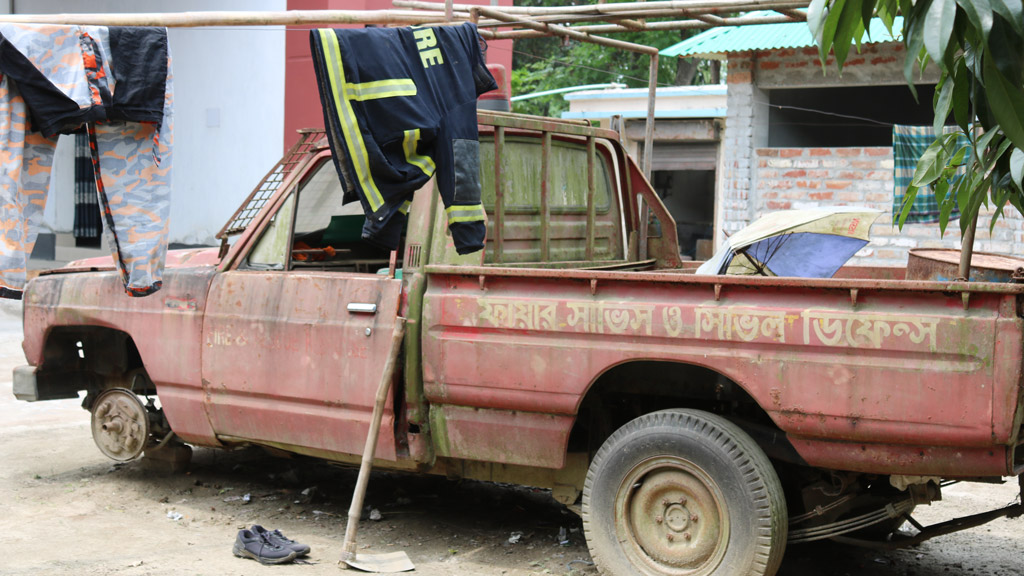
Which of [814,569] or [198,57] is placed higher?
[198,57]

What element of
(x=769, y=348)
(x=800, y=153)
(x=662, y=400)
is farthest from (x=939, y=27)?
(x=800, y=153)

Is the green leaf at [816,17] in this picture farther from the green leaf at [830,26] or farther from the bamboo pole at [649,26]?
the bamboo pole at [649,26]

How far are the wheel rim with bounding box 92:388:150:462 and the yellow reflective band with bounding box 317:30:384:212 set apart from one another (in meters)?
2.39

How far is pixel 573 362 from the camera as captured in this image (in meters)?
4.26

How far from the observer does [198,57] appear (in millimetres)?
13195

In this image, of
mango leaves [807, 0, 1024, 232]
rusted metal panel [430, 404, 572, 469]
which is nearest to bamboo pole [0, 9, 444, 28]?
rusted metal panel [430, 404, 572, 469]

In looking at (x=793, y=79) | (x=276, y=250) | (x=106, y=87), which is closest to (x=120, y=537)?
(x=276, y=250)

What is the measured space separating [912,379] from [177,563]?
3148 mm

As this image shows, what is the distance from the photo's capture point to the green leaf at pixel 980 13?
202 centimetres

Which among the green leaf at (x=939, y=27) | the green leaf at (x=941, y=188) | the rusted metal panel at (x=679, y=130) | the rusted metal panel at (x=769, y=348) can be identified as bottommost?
the rusted metal panel at (x=769, y=348)

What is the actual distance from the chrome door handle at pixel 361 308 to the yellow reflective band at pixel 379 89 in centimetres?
100

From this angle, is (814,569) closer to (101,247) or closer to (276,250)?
A: (276,250)

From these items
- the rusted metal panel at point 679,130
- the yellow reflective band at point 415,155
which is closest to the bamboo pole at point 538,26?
the yellow reflective band at point 415,155

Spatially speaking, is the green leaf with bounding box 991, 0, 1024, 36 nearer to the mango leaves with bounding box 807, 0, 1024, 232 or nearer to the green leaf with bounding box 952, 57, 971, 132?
the mango leaves with bounding box 807, 0, 1024, 232
